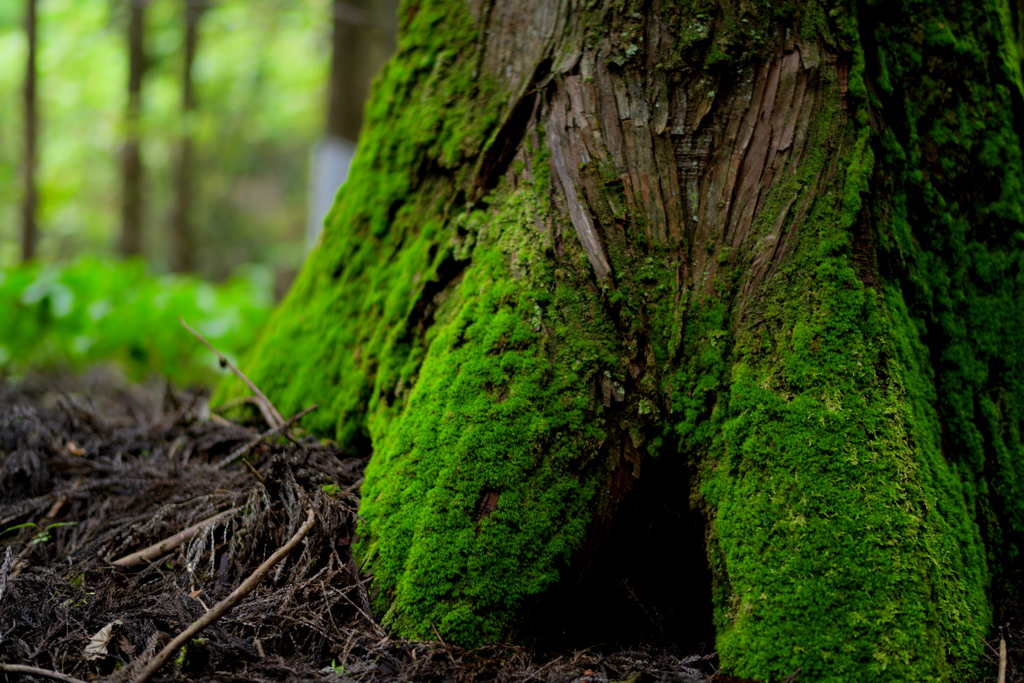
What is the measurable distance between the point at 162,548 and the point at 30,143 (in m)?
8.11

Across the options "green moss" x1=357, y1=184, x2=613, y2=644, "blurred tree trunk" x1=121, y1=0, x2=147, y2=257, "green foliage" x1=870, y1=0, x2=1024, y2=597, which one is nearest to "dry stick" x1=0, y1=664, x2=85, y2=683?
"green moss" x1=357, y1=184, x2=613, y2=644

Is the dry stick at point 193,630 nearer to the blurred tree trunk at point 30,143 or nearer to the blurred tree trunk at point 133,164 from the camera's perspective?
the blurred tree trunk at point 30,143

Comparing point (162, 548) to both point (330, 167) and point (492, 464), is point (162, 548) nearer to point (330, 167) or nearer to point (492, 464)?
point (492, 464)

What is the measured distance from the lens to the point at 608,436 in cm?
→ 176

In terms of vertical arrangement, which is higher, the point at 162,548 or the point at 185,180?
the point at 185,180

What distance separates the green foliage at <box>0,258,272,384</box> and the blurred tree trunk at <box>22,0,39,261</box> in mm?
2863

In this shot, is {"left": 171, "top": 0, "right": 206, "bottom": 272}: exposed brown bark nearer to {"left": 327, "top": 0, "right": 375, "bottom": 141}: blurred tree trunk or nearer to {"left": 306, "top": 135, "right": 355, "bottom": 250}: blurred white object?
{"left": 327, "top": 0, "right": 375, "bottom": 141}: blurred tree trunk

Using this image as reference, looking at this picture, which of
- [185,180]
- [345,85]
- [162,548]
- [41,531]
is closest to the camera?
[162,548]

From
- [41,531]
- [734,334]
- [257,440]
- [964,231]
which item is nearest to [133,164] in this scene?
[41,531]

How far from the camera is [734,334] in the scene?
181cm

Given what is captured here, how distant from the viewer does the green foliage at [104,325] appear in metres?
5.20

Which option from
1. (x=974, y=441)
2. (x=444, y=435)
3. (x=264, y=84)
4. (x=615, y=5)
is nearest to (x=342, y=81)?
(x=615, y=5)

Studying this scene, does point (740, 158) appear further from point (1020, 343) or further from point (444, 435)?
point (444, 435)

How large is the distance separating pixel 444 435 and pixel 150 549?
3.42 feet
